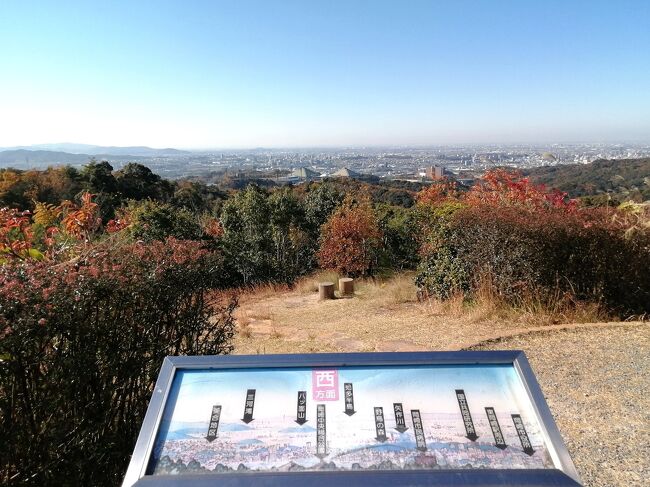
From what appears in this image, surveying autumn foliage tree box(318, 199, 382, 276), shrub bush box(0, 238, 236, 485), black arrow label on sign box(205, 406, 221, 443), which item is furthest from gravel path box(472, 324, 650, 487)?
autumn foliage tree box(318, 199, 382, 276)

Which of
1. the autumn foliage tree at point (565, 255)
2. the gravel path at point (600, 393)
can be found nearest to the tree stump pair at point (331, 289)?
the autumn foliage tree at point (565, 255)

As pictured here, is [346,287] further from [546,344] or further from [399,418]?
[399,418]

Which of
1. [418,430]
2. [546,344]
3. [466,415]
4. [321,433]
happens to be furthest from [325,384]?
[546,344]

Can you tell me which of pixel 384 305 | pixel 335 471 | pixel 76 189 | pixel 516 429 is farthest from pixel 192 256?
pixel 76 189

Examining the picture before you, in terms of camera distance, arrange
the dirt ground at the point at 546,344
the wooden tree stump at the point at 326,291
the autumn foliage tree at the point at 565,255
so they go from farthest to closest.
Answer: the wooden tree stump at the point at 326,291 → the autumn foliage tree at the point at 565,255 → the dirt ground at the point at 546,344

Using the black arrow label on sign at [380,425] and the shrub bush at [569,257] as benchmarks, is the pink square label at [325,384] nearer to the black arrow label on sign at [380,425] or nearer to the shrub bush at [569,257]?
the black arrow label on sign at [380,425]

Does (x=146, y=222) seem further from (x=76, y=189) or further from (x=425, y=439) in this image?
(x=76, y=189)
